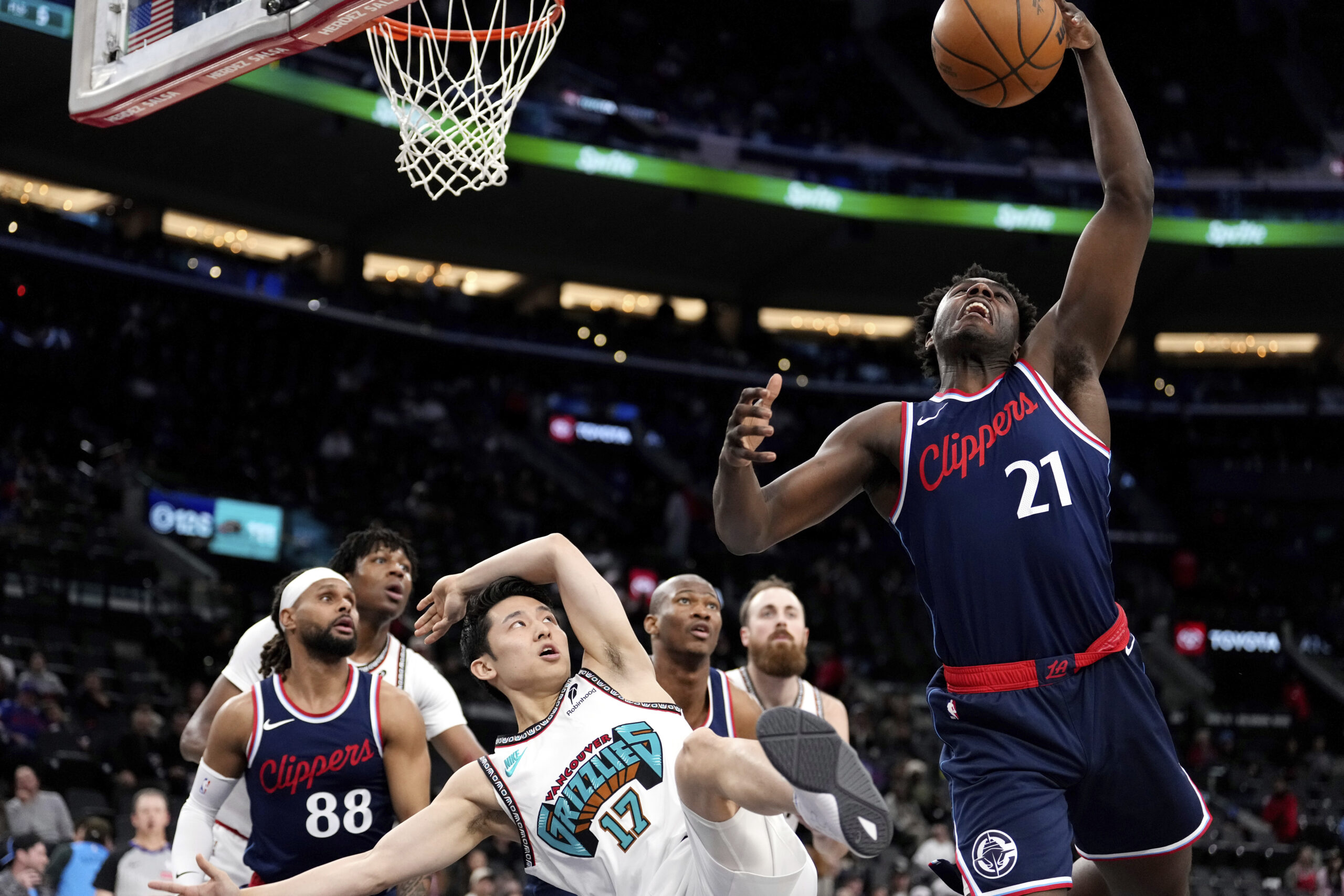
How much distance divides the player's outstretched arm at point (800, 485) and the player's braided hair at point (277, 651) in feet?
8.14

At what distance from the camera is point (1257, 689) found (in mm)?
21250

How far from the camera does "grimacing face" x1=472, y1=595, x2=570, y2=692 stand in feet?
13.9

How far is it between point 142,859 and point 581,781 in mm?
4385

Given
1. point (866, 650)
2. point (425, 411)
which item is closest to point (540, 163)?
point (425, 411)

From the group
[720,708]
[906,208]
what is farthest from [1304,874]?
[906,208]

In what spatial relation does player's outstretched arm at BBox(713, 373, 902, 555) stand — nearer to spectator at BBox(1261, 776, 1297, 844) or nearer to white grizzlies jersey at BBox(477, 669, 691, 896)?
white grizzlies jersey at BBox(477, 669, 691, 896)

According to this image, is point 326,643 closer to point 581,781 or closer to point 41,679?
point 581,781

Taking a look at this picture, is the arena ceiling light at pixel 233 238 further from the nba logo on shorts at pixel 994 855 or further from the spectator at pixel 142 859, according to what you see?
the nba logo on shorts at pixel 994 855

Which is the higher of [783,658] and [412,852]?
[783,658]

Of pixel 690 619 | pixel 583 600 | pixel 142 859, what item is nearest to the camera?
pixel 583 600

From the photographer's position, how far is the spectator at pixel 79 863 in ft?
26.5

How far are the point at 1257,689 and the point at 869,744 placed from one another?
8.66m

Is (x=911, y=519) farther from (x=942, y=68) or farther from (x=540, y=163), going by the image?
(x=540, y=163)

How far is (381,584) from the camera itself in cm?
606
